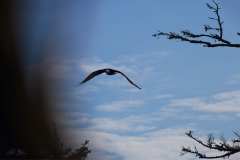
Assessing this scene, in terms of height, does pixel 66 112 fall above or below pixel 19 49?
below

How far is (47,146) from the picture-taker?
65.5 inches

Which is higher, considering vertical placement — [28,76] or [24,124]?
[28,76]

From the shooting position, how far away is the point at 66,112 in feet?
5.56

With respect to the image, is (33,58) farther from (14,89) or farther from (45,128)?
(45,128)

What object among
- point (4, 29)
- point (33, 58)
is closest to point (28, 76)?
point (33, 58)

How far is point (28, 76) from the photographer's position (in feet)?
5.32

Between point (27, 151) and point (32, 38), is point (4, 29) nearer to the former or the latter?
point (32, 38)

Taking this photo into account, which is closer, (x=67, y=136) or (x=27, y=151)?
(x=27, y=151)

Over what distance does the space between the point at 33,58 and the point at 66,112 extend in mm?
219

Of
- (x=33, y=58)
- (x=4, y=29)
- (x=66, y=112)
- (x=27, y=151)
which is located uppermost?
(x=4, y=29)

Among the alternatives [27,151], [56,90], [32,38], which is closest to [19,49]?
[32,38]

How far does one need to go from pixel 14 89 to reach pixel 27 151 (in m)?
0.20

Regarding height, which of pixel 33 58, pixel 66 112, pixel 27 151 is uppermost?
pixel 33 58

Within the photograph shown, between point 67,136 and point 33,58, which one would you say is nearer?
point 33,58
